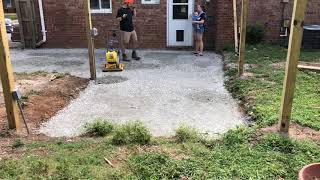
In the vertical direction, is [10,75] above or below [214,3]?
below

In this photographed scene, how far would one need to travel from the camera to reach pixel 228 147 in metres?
4.44

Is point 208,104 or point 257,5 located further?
point 257,5

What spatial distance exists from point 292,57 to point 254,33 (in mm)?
7154

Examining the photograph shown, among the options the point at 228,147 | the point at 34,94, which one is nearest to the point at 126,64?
the point at 34,94

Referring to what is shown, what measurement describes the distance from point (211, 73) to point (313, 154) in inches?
195

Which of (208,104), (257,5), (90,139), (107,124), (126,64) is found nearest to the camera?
(90,139)

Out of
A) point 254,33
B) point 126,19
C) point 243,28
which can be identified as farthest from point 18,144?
point 254,33

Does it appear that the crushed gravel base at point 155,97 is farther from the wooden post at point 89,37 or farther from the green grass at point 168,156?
the green grass at point 168,156

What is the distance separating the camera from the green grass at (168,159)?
149 inches

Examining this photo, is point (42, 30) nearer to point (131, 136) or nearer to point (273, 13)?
point (273, 13)

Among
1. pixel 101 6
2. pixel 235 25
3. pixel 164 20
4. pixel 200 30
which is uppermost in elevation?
pixel 101 6

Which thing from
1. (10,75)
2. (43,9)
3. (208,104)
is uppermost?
(43,9)

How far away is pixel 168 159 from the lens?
13.3ft

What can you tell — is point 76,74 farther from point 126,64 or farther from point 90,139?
point 90,139
